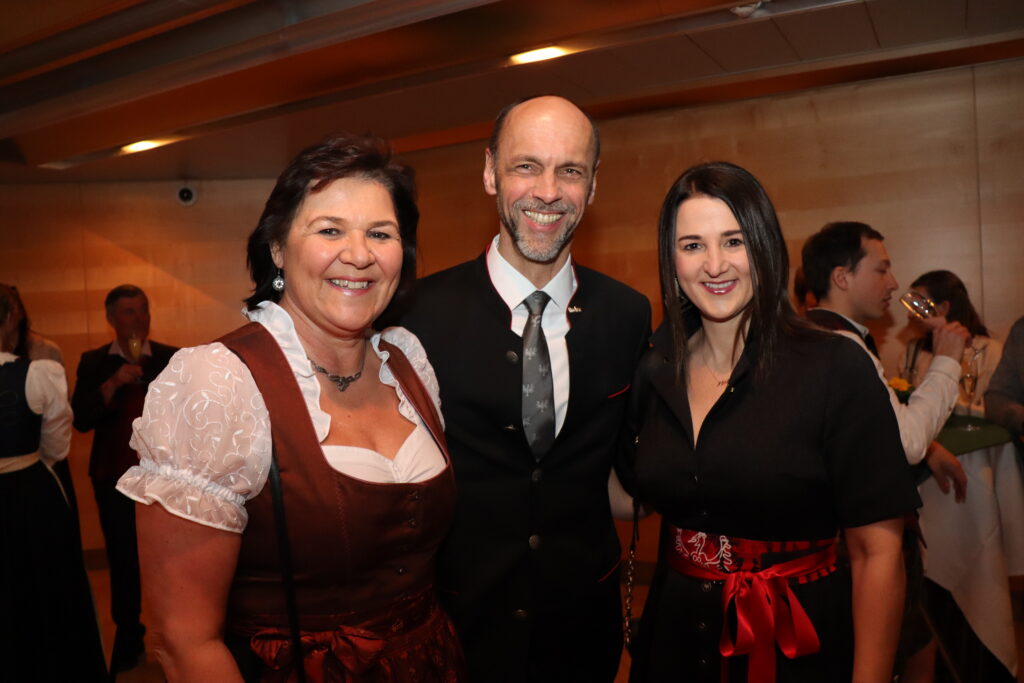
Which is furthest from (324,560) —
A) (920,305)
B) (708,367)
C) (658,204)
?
(658,204)

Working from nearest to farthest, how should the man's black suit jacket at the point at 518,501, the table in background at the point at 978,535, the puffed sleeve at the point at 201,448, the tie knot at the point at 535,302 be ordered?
the puffed sleeve at the point at 201,448 → the man's black suit jacket at the point at 518,501 → the tie knot at the point at 535,302 → the table in background at the point at 978,535

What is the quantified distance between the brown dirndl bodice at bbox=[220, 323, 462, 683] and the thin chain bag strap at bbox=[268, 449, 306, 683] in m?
0.01

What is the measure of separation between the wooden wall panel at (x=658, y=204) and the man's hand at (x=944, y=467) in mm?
1948

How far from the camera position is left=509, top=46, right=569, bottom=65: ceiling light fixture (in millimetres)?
4305

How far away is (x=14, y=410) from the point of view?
3.89 meters

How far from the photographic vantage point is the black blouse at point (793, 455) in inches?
70.1

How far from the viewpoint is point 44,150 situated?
6371 millimetres

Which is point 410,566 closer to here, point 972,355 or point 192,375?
point 192,375

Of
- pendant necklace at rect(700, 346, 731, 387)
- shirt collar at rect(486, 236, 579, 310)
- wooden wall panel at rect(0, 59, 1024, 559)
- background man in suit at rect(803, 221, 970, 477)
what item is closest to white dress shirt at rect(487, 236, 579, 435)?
shirt collar at rect(486, 236, 579, 310)

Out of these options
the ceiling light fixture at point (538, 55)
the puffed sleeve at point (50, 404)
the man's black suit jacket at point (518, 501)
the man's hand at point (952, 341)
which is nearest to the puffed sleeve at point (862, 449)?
the man's black suit jacket at point (518, 501)

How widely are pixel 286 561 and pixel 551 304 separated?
1.04 meters

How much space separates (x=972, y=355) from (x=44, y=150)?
658 centimetres

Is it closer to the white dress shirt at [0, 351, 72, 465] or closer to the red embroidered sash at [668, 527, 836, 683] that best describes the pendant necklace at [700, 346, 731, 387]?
the red embroidered sash at [668, 527, 836, 683]

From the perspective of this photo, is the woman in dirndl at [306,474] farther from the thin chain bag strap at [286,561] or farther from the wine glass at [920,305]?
the wine glass at [920,305]
